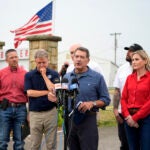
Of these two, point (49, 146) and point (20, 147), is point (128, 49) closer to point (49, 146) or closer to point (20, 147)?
point (49, 146)

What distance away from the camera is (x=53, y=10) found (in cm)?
1163

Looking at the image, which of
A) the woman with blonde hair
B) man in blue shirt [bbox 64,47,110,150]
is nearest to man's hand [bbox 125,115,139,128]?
the woman with blonde hair

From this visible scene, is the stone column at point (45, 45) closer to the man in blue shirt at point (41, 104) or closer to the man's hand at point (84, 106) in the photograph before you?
the man in blue shirt at point (41, 104)

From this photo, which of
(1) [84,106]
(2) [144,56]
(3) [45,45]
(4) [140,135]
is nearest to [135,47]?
(2) [144,56]

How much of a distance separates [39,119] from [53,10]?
6.38 m

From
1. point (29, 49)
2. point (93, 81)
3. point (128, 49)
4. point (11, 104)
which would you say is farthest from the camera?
point (29, 49)

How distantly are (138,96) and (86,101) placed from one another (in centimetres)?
72

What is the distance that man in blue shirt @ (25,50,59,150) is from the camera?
5715mm

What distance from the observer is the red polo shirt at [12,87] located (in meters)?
6.41

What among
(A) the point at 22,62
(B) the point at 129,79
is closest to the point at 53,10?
(A) the point at 22,62

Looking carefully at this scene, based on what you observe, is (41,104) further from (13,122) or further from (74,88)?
(74,88)

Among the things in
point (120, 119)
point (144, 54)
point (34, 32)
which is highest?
point (34, 32)

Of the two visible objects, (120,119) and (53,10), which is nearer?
(120,119)

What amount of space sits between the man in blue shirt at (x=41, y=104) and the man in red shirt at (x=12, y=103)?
622 millimetres
